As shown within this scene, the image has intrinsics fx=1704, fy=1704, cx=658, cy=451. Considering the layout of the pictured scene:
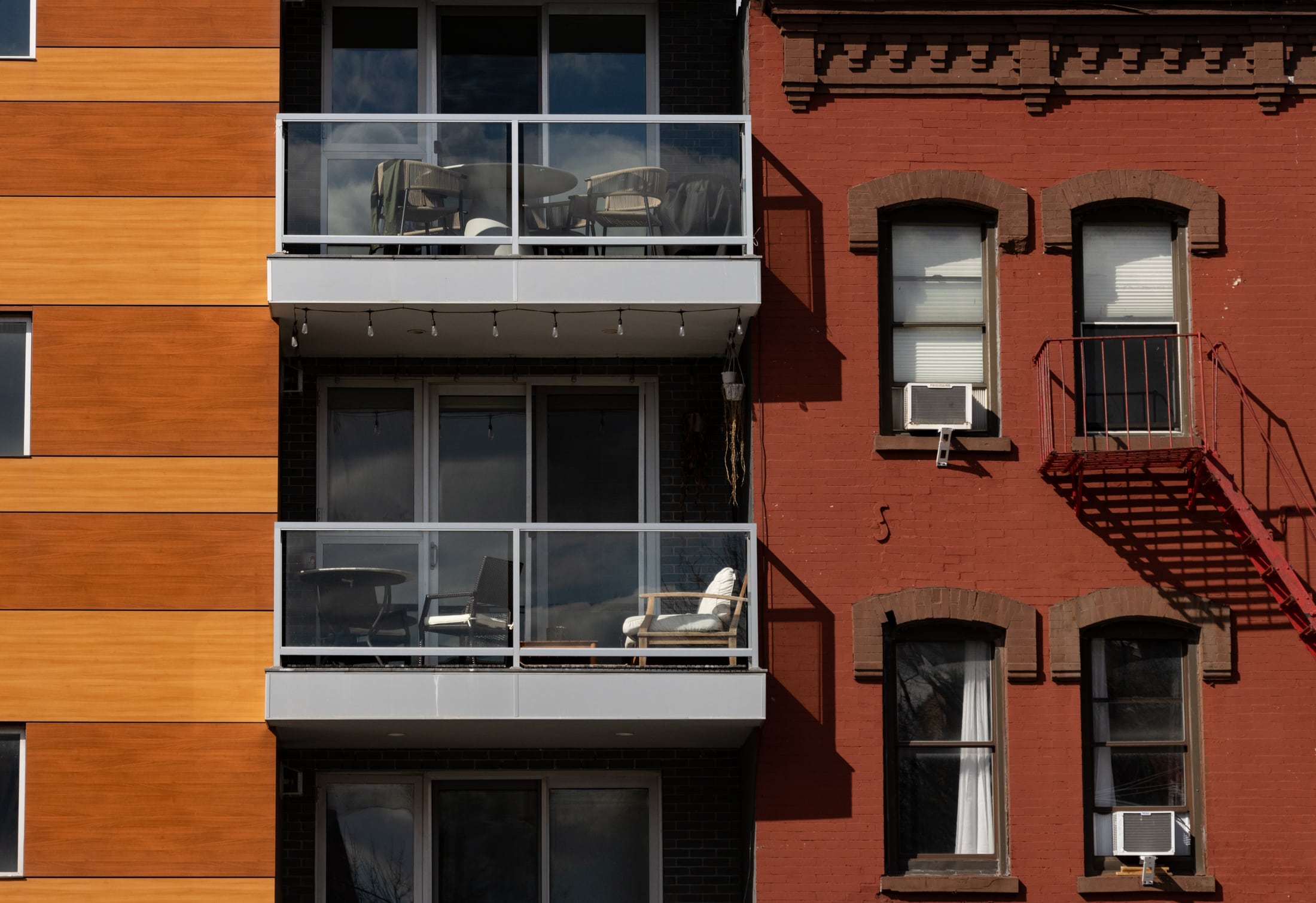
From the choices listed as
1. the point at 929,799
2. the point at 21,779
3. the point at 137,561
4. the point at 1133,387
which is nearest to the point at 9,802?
the point at 21,779

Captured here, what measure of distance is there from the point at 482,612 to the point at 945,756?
156 inches

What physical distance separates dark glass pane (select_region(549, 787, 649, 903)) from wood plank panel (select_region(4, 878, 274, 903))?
262 cm

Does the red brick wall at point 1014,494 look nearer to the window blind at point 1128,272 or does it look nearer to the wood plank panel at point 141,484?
the window blind at point 1128,272

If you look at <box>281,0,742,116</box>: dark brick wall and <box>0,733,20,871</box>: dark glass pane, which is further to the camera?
<box>281,0,742,116</box>: dark brick wall

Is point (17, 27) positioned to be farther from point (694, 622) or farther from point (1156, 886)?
point (1156, 886)

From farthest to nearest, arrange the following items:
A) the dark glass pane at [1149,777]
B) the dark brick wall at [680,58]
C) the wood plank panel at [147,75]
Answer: the dark brick wall at [680,58], the wood plank panel at [147,75], the dark glass pane at [1149,777]

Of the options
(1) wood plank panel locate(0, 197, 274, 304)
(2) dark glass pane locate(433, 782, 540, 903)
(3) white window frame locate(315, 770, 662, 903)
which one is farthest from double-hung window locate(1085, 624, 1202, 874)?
(1) wood plank panel locate(0, 197, 274, 304)

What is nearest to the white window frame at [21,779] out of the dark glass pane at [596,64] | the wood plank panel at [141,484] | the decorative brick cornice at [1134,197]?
the wood plank panel at [141,484]

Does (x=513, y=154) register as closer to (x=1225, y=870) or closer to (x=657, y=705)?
(x=657, y=705)

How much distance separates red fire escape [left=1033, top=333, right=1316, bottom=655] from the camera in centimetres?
1355

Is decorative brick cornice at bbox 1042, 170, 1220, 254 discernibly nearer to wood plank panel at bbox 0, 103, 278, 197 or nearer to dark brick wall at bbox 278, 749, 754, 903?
dark brick wall at bbox 278, 749, 754, 903

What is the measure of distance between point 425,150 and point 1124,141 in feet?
19.4

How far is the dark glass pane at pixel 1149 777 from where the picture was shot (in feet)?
45.4

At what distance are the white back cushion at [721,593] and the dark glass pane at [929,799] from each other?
6.41 feet
